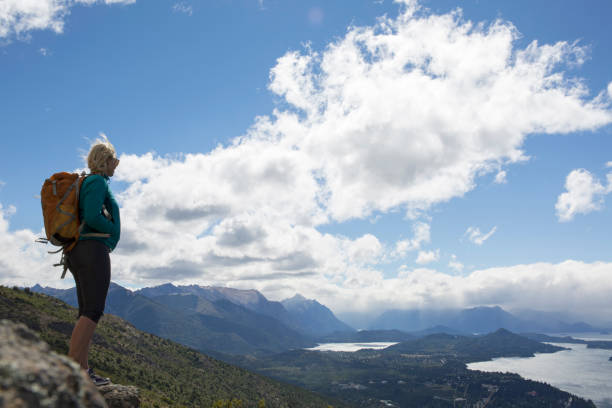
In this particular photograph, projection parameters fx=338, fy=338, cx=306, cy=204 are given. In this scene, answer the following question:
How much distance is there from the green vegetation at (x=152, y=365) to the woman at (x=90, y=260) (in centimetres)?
5806

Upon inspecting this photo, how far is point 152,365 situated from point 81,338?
137166 mm

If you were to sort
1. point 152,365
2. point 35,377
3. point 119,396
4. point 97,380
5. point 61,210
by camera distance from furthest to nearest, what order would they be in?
point 152,365 → point 119,396 → point 97,380 → point 61,210 → point 35,377

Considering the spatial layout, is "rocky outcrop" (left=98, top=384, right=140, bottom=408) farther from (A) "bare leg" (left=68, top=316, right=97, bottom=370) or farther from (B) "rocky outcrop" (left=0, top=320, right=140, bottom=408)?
(B) "rocky outcrop" (left=0, top=320, right=140, bottom=408)

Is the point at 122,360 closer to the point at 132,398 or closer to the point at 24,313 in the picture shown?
the point at 24,313

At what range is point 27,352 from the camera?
307 centimetres

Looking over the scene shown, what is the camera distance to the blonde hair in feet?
24.0

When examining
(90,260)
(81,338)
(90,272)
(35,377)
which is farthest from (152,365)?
(35,377)

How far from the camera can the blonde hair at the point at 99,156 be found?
7312 mm

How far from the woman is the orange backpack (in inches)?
4.5

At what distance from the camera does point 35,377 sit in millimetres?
2764

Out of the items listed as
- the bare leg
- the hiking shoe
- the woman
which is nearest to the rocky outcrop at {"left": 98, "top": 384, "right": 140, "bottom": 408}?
the hiking shoe

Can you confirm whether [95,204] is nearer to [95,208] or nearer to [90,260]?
[95,208]

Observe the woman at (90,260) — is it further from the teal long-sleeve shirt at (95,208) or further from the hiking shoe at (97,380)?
the hiking shoe at (97,380)

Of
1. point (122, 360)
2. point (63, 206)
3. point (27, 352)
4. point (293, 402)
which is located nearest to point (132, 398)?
point (63, 206)
